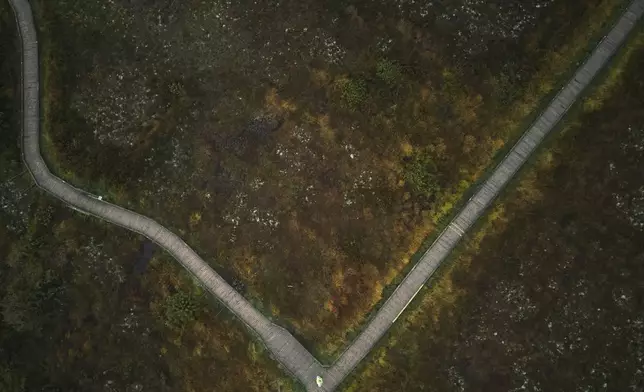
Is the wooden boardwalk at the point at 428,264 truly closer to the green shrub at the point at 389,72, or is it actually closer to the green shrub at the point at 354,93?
the green shrub at the point at 389,72

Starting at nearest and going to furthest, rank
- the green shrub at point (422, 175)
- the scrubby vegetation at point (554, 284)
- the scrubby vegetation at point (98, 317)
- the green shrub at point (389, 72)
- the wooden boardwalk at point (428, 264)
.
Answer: the scrubby vegetation at point (554, 284)
the wooden boardwalk at point (428, 264)
the green shrub at point (422, 175)
the scrubby vegetation at point (98, 317)
the green shrub at point (389, 72)

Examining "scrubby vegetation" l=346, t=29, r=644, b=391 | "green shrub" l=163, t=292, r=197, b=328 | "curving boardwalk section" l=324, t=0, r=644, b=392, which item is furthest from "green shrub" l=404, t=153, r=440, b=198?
"green shrub" l=163, t=292, r=197, b=328

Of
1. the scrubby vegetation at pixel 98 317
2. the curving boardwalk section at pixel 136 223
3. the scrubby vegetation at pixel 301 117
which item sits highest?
the scrubby vegetation at pixel 301 117

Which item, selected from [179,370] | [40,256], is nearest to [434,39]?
[179,370]

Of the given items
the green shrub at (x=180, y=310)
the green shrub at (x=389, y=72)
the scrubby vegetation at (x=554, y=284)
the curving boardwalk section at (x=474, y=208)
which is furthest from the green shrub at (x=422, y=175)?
the green shrub at (x=180, y=310)

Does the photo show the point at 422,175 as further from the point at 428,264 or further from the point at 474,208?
the point at 428,264

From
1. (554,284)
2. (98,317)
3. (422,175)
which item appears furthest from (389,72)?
(98,317)

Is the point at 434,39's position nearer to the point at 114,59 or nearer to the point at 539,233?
the point at 539,233
